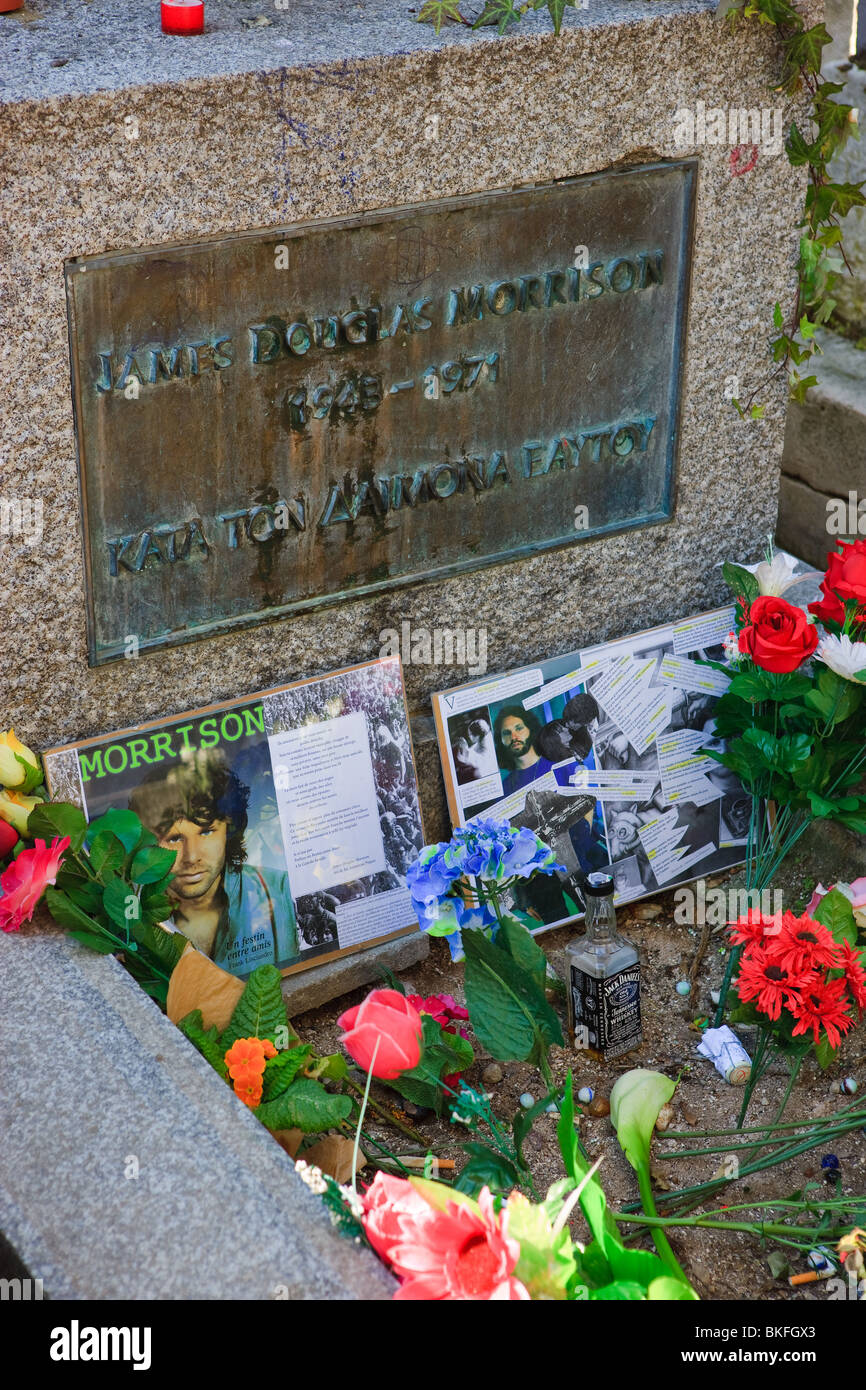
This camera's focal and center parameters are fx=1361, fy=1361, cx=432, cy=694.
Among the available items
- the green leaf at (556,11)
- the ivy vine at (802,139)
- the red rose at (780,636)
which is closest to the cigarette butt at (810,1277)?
the red rose at (780,636)

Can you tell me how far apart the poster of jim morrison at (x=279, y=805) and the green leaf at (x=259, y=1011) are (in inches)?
16.4

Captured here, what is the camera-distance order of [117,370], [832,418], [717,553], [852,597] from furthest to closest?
1. [832,418]
2. [717,553]
3. [852,597]
4. [117,370]

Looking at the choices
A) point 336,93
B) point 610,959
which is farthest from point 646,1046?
point 336,93

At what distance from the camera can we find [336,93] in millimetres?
2344

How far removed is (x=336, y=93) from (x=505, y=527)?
0.93m

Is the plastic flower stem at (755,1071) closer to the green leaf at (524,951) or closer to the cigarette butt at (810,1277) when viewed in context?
the cigarette butt at (810,1277)

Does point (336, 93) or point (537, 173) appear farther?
point (537, 173)

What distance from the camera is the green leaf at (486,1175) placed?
1979mm

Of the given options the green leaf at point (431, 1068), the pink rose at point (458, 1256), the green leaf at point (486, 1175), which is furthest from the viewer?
the green leaf at point (431, 1068)

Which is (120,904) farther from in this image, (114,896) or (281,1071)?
(281,1071)

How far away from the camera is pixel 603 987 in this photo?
2602 mm

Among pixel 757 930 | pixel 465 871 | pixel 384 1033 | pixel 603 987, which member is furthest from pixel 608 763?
pixel 384 1033

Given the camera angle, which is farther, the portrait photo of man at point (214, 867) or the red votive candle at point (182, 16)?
the portrait photo of man at point (214, 867)

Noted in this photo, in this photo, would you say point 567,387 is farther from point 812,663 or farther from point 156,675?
point 156,675
